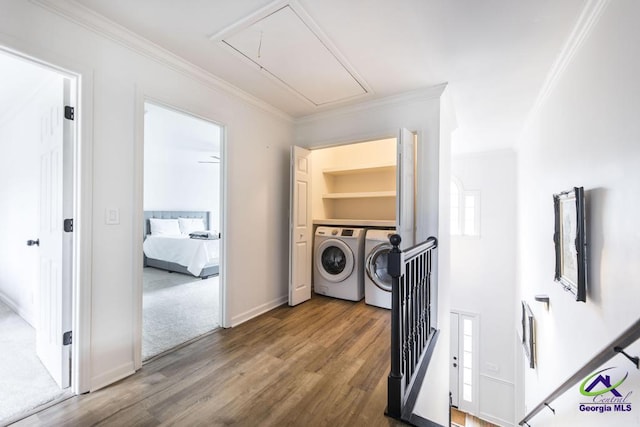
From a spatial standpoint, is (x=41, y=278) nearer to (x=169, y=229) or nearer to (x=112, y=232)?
(x=112, y=232)

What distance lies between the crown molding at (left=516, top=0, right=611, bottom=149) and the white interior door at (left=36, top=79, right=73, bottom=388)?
3.21 metres

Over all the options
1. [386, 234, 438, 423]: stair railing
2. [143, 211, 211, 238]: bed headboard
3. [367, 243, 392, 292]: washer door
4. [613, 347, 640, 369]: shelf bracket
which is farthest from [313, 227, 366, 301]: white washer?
[143, 211, 211, 238]: bed headboard

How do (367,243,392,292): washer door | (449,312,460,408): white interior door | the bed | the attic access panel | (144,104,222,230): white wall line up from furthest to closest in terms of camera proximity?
(449,312,460,408): white interior door → the bed → (144,104,222,230): white wall → (367,243,392,292): washer door → the attic access panel

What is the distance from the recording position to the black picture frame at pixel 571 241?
1.67 meters

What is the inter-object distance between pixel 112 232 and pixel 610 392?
3.03m

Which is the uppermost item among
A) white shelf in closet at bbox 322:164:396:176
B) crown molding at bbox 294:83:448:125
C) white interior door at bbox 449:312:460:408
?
crown molding at bbox 294:83:448:125

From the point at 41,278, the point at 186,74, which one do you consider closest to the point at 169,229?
the point at 41,278

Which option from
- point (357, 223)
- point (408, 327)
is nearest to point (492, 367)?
point (357, 223)

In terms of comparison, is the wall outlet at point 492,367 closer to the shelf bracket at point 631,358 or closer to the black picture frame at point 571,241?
the black picture frame at point 571,241

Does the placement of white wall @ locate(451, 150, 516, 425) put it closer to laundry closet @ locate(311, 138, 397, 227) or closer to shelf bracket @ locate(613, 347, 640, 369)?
laundry closet @ locate(311, 138, 397, 227)

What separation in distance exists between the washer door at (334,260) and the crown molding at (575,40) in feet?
8.60

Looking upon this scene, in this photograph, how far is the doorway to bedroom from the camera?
110 inches

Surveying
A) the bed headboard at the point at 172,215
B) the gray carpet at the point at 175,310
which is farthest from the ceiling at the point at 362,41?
the bed headboard at the point at 172,215

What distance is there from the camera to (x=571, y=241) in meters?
1.87
